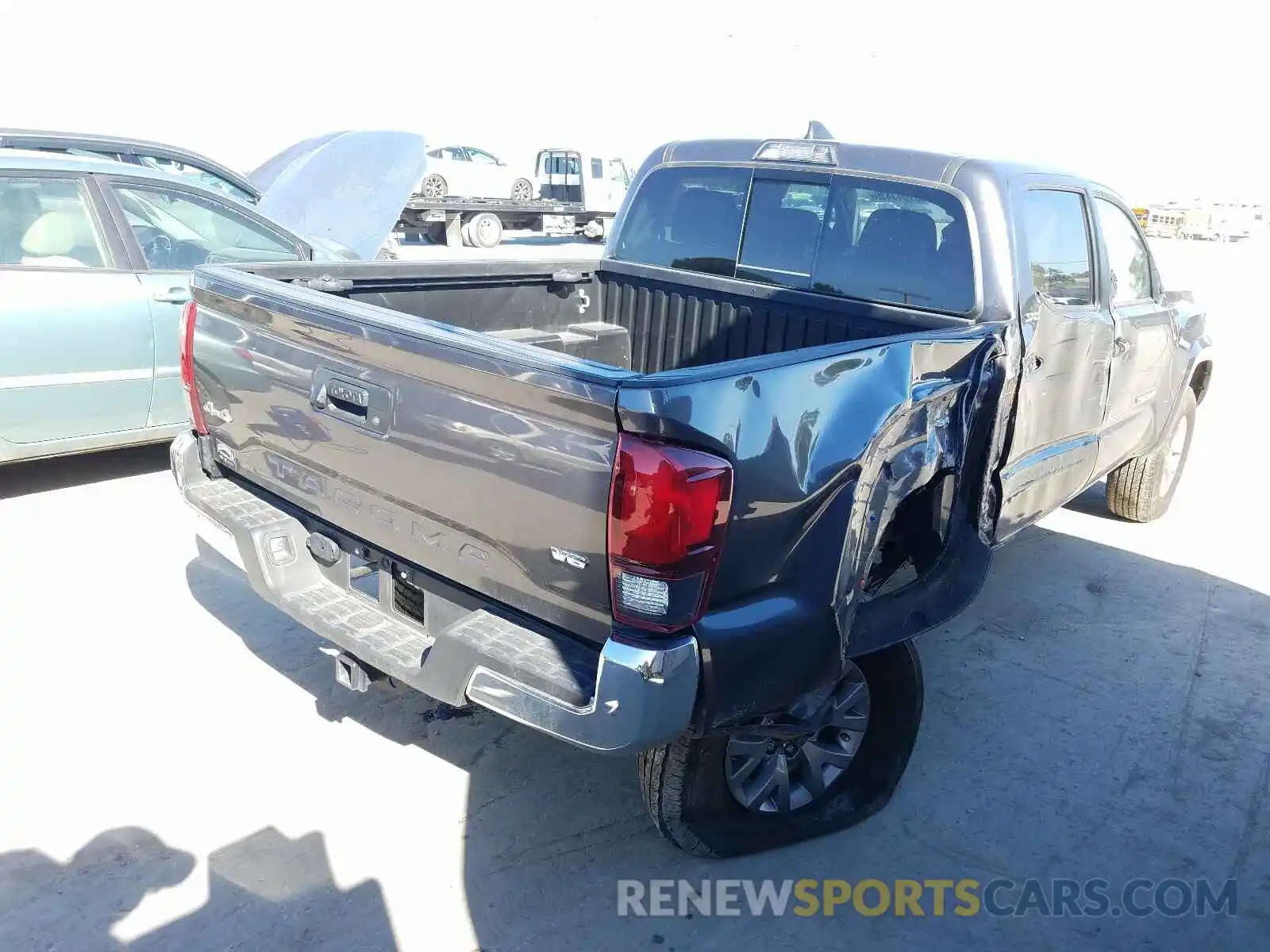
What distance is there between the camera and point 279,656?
3855 mm

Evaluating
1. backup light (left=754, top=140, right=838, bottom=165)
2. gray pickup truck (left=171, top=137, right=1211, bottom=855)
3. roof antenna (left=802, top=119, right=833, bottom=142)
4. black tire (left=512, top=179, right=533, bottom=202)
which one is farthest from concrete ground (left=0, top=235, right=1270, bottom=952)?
black tire (left=512, top=179, right=533, bottom=202)

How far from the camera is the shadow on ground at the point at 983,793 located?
276 centimetres

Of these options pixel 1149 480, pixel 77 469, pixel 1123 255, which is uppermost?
pixel 1123 255

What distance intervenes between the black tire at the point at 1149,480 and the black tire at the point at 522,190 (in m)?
17.3

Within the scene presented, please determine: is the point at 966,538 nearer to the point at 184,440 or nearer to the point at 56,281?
the point at 184,440

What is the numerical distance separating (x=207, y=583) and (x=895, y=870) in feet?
10.2

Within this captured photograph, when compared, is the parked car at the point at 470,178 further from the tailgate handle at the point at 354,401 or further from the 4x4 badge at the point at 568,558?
the 4x4 badge at the point at 568,558

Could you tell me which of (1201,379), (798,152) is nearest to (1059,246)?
(798,152)

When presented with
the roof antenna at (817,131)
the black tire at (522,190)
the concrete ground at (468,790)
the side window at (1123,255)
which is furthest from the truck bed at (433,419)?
the black tire at (522,190)

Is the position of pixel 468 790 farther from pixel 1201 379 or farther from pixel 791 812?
pixel 1201 379

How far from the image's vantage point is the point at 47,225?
5.09 metres

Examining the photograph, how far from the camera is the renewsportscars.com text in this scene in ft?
9.20

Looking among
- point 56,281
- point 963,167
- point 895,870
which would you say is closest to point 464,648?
point 895,870

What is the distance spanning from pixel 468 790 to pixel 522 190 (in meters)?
19.7
